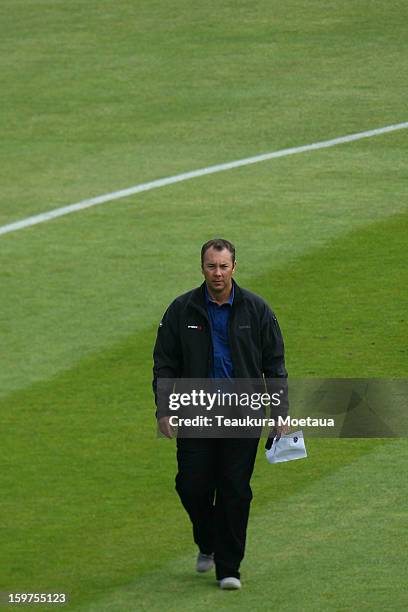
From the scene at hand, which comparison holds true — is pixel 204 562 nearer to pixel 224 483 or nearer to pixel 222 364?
pixel 224 483

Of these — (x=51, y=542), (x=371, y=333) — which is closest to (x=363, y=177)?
(x=371, y=333)

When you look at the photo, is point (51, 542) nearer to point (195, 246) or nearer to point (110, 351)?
point (110, 351)

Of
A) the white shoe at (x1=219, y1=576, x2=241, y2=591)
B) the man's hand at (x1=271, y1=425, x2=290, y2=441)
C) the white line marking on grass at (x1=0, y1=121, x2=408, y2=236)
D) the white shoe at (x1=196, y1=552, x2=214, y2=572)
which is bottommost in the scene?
the white shoe at (x1=219, y1=576, x2=241, y2=591)

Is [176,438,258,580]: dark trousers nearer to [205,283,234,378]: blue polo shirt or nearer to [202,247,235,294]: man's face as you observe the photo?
[205,283,234,378]: blue polo shirt

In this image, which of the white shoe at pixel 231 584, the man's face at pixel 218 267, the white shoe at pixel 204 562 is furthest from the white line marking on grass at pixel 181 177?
the white shoe at pixel 231 584

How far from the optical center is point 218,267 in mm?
9188

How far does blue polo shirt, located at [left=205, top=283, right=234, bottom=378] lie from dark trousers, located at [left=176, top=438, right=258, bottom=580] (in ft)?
1.29

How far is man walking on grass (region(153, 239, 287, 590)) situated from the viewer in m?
9.30

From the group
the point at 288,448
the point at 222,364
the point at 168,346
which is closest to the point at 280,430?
the point at 288,448

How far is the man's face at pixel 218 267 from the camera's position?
9.15 metres

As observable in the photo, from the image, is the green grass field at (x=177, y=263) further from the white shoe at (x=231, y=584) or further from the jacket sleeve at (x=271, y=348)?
the jacket sleeve at (x=271, y=348)

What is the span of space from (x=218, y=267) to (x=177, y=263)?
8.45 meters

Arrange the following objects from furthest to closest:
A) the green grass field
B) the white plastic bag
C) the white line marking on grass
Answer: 1. the white line marking on grass
2. the green grass field
3. the white plastic bag

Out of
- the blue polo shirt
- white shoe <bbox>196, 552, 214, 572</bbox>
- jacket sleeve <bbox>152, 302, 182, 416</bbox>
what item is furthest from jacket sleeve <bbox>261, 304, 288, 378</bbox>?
white shoe <bbox>196, 552, 214, 572</bbox>
